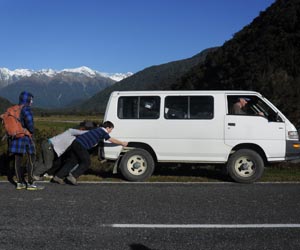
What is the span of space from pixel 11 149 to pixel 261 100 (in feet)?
17.0

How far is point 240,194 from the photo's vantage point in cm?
779

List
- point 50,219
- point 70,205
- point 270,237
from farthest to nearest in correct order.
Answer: point 70,205 → point 50,219 → point 270,237

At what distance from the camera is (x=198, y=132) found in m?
9.20

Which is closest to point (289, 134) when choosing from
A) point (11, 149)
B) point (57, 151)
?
point (57, 151)

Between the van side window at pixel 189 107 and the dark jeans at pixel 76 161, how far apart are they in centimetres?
190

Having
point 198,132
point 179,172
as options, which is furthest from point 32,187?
point 179,172

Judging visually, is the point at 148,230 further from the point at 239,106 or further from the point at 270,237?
the point at 239,106

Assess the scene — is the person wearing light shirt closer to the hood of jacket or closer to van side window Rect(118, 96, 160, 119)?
van side window Rect(118, 96, 160, 119)

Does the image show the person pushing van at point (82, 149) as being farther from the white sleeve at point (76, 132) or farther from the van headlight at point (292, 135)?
the van headlight at point (292, 135)

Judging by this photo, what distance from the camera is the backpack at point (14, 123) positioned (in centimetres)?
815

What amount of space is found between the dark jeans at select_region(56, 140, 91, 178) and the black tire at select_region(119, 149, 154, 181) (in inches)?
31.7

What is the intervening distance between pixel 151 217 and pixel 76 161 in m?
3.51

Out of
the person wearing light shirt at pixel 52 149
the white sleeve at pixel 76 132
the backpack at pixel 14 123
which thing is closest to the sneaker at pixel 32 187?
the backpack at pixel 14 123

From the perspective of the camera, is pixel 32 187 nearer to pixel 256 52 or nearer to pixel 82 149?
pixel 82 149
